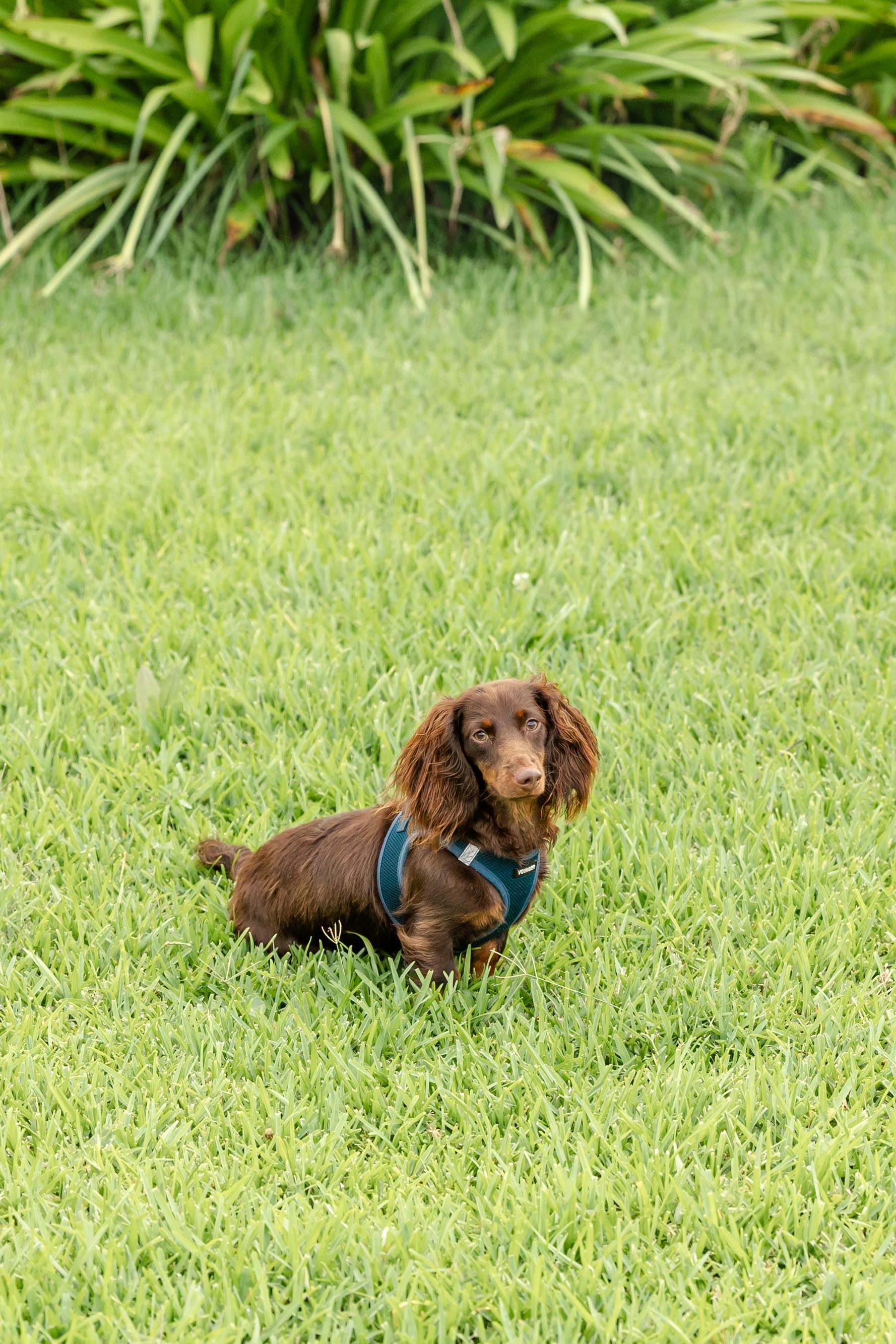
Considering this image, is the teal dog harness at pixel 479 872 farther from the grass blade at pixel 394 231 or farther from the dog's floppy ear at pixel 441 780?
the grass blade at pixel 394 231

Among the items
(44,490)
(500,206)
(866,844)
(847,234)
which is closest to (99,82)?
(500,206)

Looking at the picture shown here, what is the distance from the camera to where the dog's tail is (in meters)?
3.24

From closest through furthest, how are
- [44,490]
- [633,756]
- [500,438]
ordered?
[633,756] → [44,490] → [500,438]

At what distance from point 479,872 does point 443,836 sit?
109 millimetres

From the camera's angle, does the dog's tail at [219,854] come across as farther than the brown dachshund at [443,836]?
Yes

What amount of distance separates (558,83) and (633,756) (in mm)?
4049

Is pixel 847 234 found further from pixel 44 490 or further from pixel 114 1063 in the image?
pixel 114 1063

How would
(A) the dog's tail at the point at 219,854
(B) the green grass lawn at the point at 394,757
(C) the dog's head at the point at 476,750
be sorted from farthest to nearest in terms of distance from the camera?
(A) the dog's tail at the point at 219,854 < (C) the dog's head at the point at 476,750 < (B) the green grass lawn at the point at 394,757

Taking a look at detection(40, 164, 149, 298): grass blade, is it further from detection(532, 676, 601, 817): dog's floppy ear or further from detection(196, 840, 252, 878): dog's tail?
detection(532, 676, 601, 817): dog's floppy ear

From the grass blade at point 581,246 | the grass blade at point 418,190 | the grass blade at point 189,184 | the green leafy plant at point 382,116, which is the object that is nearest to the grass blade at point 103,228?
the green leafy plant at point 382,116

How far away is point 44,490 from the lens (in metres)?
4.79

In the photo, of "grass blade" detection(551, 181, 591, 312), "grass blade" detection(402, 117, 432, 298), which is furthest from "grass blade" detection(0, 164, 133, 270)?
"grass blade" detection(551, 181, 591, 312)

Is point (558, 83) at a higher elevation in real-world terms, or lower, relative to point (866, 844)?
higher

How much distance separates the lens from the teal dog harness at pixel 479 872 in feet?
9.16
